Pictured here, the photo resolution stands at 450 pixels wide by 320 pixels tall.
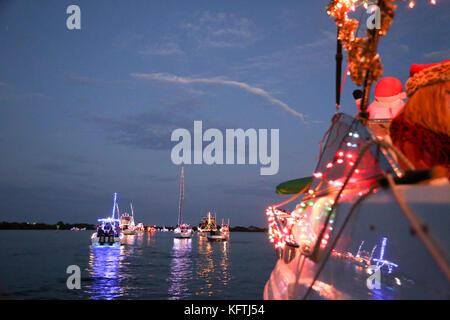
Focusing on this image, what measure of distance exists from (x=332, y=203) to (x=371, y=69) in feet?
4.74

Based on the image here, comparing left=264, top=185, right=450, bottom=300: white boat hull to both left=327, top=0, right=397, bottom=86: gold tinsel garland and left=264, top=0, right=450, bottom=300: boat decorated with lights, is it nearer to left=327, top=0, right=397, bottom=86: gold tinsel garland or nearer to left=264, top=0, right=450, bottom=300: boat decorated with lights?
left=264, top=0, right=450, bottom=300: boat decorated with lights

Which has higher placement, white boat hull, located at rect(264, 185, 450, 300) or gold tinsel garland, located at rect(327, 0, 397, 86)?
gold tinsel garland, located at rect(327, 0, 397, 86)

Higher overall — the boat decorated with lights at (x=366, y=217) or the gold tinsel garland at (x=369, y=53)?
the gold tinsel garland at (x=369, y=53)

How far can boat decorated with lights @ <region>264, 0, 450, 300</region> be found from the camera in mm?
2250

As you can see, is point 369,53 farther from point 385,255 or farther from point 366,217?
point 385,255

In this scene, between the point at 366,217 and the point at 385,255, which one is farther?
the point at 385,255

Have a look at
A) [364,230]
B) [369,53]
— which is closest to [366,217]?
[364,230]

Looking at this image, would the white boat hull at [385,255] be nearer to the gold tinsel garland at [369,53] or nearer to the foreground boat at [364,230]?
the foreground boat at [364,230]

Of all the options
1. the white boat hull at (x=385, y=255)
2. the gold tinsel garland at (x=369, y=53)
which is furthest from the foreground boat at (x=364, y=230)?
the gold tinsel garland at (x=369, y=53)

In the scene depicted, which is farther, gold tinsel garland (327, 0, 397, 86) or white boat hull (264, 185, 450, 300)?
gold tinsel garland (327, 0, 397, 86)

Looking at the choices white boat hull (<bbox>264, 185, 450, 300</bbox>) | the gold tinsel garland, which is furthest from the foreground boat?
the gold tinsel garland

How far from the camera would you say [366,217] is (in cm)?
277

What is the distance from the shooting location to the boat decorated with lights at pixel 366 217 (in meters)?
2.25
